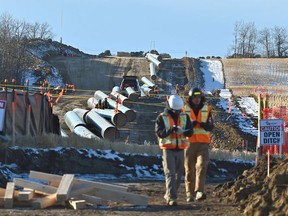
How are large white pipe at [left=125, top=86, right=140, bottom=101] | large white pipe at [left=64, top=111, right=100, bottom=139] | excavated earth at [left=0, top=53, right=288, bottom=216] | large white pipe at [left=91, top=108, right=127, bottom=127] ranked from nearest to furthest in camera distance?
excavated earth at [left=0, top=53, right=288, bottom=216]
large white pipe at [left=64, top=111, right=100, bottom=139]
large white pipe at [left=91, top=108, right=127, bottom=127]
large white pipe at [left=125, top=86, right=140, bottom=101]

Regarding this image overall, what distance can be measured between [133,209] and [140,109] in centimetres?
3030

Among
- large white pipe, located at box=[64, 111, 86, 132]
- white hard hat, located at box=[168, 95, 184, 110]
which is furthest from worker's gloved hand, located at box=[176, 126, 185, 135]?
large white pipe, located at box=[64, 111, 86, 132]

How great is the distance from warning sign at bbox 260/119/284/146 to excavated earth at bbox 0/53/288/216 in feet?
4.68

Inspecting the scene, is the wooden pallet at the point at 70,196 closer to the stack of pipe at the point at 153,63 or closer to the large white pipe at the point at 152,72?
the large white pipe at the point at 152,72

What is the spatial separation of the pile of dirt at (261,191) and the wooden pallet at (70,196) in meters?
1.75

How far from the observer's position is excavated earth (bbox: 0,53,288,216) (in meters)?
10.2

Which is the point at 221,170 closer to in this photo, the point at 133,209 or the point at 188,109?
the point at 188,109

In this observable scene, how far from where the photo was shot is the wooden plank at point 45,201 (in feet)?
35.2

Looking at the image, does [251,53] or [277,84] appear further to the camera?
[251,53]

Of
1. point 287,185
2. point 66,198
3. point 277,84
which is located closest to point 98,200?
point 66,198

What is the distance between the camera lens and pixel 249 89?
193 ft

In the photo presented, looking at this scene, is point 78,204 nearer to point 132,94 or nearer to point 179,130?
point 179,130

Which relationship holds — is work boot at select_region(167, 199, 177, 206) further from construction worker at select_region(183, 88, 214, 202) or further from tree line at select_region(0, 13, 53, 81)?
tree line at select_region(0, 13, 53, 81)

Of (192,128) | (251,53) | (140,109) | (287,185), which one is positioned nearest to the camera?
(287,185)
